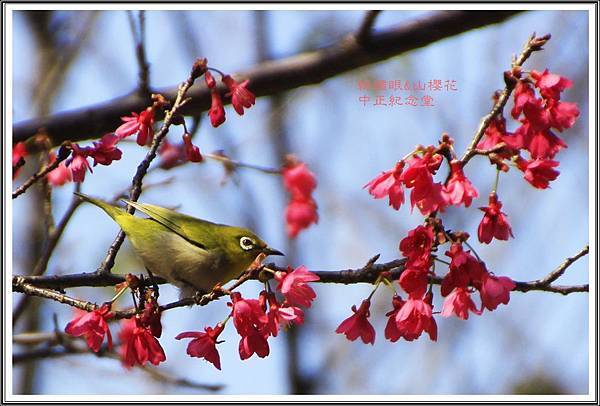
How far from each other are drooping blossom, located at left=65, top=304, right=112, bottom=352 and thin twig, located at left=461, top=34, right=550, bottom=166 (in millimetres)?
1610

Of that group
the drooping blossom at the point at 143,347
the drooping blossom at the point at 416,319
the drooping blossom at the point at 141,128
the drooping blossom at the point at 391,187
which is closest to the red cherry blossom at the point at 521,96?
the drooping blossom at the point at 391,187

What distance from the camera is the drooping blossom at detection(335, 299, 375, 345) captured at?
326 cm

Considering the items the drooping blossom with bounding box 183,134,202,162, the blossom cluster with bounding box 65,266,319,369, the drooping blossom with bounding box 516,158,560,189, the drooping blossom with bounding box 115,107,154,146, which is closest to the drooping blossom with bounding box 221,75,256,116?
the drooping blossom with bounding box 183,134,202,162

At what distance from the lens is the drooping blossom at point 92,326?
10.2ft

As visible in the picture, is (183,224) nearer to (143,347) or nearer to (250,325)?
(143,347)

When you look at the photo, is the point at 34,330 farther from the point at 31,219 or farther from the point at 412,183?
the point at 412,183

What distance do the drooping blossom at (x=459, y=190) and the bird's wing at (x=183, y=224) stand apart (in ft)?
6.04

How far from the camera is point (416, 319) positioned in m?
2.98

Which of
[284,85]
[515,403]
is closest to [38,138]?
[284,85]

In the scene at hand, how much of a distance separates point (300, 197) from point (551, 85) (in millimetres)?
2503

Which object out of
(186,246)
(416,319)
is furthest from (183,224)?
(416,319)

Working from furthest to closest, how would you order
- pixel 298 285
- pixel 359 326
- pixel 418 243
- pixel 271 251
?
pixel 271 251 < pixel 359 326 < pixel 298 285 < pixel 418 243

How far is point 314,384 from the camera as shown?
6719 mm

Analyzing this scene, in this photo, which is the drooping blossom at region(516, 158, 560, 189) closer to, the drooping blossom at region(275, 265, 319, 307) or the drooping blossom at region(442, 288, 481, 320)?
the drooping blossom at region(442, 288, 481, 320)
